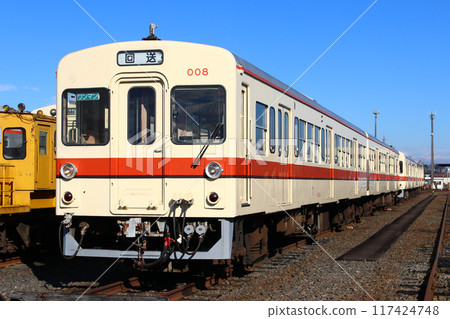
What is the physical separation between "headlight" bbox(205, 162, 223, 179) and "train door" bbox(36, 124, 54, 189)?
6.16m

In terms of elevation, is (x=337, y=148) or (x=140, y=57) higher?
(x=140, y=57)

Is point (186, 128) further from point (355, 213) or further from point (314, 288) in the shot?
point (355, 213)

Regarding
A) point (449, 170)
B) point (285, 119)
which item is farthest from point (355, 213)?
point (449, 170)

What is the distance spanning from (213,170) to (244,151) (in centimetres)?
67

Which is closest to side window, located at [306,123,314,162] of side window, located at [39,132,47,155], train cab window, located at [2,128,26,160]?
side window, located at [39,132,47,155]

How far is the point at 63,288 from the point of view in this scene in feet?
28.9

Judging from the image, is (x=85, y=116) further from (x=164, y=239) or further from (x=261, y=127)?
(x=261, y=127)

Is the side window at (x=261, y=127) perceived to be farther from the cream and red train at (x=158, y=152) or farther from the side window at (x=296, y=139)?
the side window at (x=296, y=139)

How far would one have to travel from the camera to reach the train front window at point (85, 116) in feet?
27.0

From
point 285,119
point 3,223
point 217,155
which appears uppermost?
point 285,119

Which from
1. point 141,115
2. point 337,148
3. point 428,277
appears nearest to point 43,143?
point 141,115

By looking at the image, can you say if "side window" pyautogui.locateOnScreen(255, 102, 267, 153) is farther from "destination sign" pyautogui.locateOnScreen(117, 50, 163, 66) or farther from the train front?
"destination sign" pyautogui.locateOnScreen(117, 50, 163, 66)

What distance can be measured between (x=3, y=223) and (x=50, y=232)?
156 cm

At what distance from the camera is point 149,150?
26.2ft
